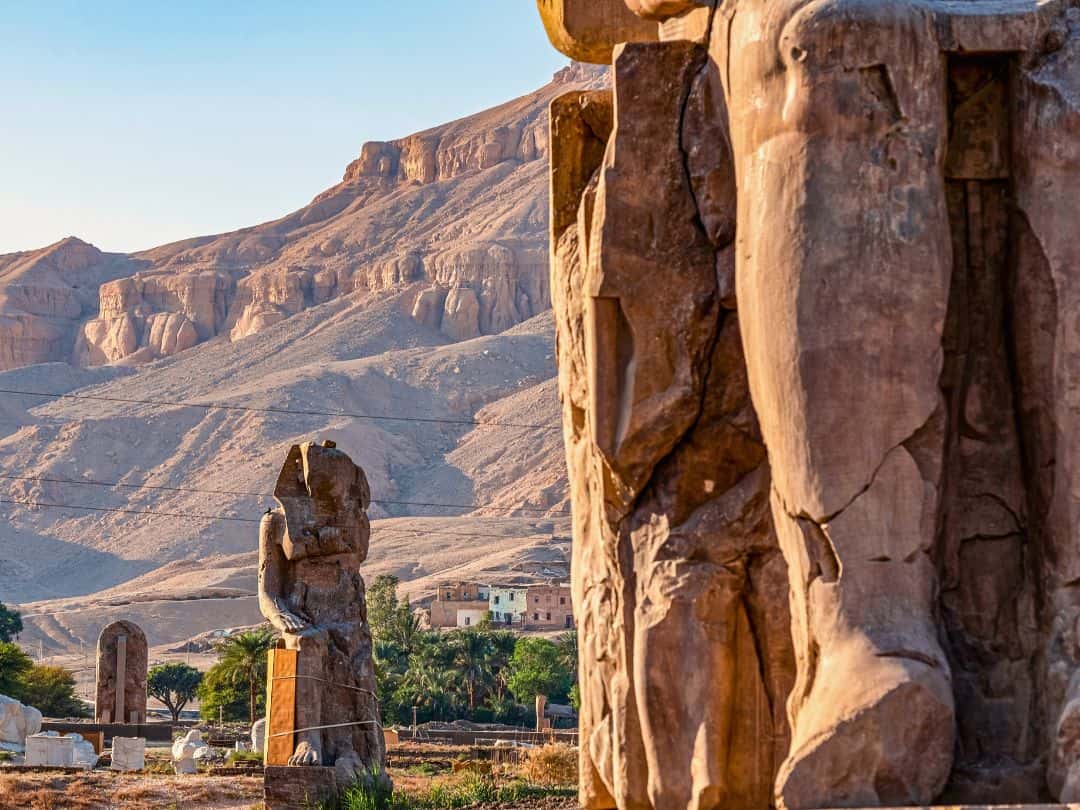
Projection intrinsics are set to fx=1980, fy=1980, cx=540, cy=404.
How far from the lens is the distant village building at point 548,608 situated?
7481 cm

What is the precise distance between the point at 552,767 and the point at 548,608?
192 feet

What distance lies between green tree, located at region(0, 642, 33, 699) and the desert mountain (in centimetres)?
4464

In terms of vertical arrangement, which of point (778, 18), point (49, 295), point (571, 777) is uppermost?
point (49, 295)

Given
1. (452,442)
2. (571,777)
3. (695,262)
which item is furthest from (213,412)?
(695,262)

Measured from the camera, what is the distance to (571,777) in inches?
704

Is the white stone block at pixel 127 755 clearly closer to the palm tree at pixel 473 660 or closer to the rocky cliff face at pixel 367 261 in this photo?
the palm tree at pixel 473 660

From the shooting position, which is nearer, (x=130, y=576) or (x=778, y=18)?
(x=778, y=18)

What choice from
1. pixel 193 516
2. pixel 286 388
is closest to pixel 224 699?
pixel 193 516

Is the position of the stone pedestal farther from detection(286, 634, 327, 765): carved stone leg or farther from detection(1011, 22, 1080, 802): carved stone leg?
detection(1011, 22, 1080, 802): carved stone leg

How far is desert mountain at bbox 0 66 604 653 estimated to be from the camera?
104062mm

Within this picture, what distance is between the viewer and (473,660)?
46094mm

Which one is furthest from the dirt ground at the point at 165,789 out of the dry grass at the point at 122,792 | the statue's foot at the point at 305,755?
the statue's foot at the point at 305,755

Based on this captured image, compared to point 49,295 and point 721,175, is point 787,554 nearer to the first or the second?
point 721,175

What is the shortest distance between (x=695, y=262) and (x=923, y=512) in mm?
802
